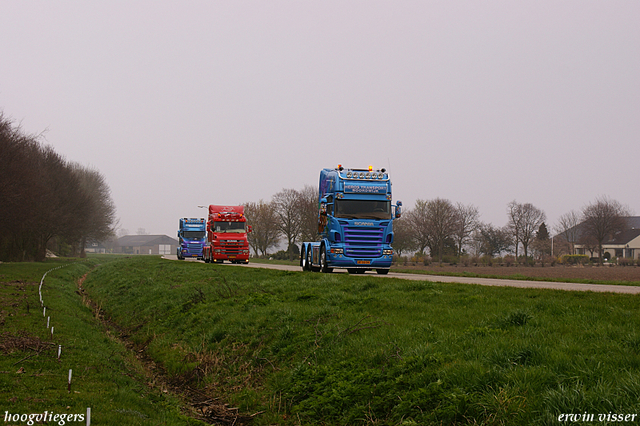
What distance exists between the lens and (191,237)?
5812 centimetres

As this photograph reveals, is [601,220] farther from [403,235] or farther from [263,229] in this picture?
[263,229]

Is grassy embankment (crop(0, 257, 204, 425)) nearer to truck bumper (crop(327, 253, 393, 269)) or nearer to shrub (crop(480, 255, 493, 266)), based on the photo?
truck bumper (crop(327, 253, 393, 269))

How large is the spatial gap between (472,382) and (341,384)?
89.9 inches

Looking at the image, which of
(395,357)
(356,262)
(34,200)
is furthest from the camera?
(34,200)

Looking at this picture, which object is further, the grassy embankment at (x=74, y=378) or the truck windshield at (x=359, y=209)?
the truck windshield at (x=359, y=209)

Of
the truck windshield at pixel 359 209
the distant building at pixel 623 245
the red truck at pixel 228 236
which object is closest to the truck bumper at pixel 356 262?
the truck windshield at pixel 359 209

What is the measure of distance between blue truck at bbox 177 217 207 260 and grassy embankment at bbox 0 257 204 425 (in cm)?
4235

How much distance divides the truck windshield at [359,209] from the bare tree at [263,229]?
221 feet

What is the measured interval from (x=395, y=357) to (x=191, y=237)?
51.9 m

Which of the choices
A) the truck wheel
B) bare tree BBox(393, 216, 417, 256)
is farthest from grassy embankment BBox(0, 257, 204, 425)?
bare tree BBox(393, 216, 417, 256)

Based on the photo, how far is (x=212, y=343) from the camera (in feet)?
44.1

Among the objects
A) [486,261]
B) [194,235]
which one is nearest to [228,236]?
[194,235]

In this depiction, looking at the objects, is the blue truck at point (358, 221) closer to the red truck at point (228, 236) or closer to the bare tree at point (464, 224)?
the red truck at point (228, 236)

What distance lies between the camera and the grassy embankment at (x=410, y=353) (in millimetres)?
6551
